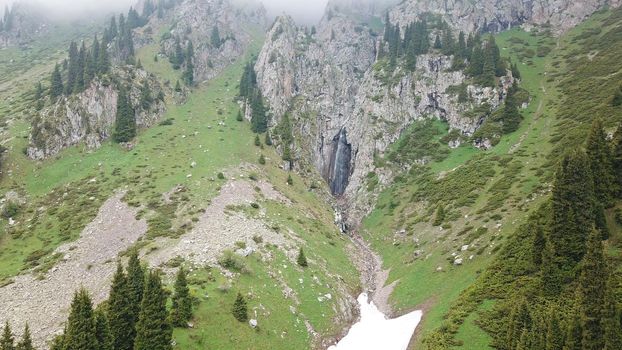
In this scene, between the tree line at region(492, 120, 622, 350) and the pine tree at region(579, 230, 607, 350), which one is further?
the tree line at region(492, 120, 622, 350)

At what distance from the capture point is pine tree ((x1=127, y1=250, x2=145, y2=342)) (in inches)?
1570

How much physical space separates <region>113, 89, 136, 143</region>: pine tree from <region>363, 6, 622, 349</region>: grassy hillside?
68.3 m

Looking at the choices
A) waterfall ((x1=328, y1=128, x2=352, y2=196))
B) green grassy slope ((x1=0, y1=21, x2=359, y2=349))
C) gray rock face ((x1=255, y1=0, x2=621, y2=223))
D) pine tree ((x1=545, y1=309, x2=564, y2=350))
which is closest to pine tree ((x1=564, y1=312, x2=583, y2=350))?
pine tree ((x1=545, y1=309, x2=564, y2=350))

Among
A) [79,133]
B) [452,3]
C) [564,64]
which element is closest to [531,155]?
[564,64]

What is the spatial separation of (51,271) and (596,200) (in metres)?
72.4

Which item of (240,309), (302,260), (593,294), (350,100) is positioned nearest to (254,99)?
(350,100)

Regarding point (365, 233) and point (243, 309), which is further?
point (365, 233)

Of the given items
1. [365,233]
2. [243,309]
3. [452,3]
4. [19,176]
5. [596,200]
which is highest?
[452,3]

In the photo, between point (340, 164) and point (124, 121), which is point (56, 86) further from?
point (340, 164)

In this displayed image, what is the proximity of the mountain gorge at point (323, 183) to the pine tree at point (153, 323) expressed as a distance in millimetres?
284

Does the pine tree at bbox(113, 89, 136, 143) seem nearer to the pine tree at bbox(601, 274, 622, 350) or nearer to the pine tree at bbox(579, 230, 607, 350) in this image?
the pine tree at bbox(579, 230, 607, 350)

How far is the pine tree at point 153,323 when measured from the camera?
36.8 metres

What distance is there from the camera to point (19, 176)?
91.0 metres

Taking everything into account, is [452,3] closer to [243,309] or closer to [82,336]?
[243,309]
